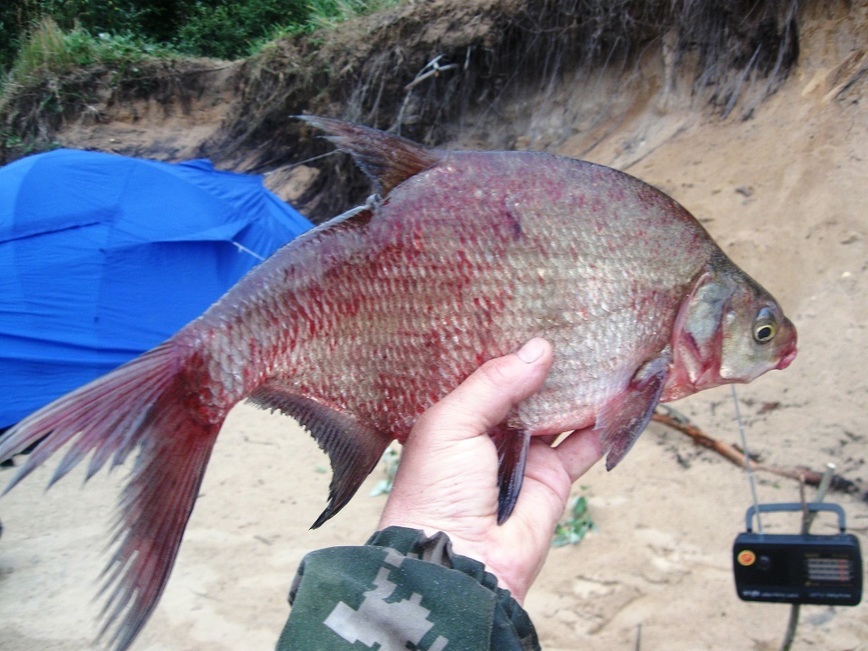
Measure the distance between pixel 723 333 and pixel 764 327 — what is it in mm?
95

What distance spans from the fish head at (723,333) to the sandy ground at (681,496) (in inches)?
80.3

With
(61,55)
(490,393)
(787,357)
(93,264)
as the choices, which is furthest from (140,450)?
(61,55)

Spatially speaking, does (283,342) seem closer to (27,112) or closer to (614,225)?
(614,225)

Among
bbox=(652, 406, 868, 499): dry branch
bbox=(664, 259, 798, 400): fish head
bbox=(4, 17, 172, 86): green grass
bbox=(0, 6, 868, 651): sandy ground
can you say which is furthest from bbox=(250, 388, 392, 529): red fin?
bbox=(4, 17, 172, 86): green grass

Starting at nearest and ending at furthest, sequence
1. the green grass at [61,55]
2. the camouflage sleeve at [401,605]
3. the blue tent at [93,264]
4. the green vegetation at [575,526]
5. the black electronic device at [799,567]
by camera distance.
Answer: the camouflage sleeve at [401,605]
the black electronic device at [799,567]
the green vegetation at [575,526]
the blue tent at [93,264]
the green grass at [61,55]

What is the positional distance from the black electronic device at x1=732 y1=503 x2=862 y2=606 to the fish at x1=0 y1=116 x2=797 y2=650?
1113 millimetres

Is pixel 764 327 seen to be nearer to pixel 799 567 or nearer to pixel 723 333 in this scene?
pixel 723 333

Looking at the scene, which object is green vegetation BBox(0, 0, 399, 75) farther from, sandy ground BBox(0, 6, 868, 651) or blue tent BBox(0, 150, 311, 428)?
sandy ground BBox(0, 6, 868, 651)

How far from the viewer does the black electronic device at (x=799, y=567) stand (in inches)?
91.1

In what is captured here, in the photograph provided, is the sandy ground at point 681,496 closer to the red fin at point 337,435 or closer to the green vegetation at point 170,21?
the red fin at point 337,435

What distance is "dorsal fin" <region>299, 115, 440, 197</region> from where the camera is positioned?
143 centimetres

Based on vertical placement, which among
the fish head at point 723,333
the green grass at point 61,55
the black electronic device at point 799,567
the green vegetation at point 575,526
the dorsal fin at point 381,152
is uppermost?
the dorsal fin at point 381,152

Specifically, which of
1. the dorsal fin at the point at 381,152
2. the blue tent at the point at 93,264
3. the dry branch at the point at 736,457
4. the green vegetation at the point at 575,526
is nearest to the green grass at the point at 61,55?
the blue tent at the point at 93,264

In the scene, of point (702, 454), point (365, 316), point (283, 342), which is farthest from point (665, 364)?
point (702, 454)
